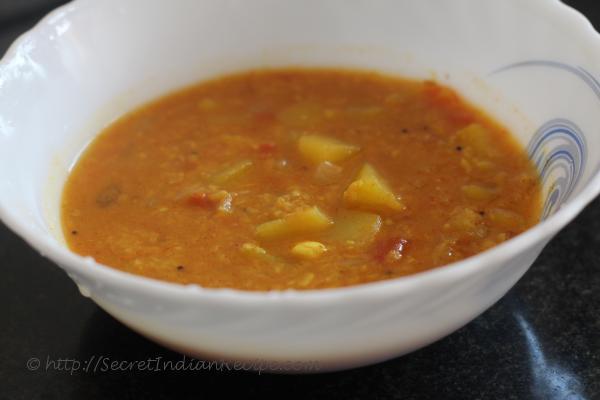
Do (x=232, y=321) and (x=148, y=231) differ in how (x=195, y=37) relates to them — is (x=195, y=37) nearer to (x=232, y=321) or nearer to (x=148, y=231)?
(x=148, y=231)

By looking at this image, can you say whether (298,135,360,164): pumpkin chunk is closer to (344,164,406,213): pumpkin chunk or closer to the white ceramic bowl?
(344,164,406,213): pumpkin chunk

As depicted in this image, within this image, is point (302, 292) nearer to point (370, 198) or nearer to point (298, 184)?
point (370, 198)

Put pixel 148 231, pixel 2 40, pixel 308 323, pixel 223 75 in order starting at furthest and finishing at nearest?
1. pixel 2 40
2. pixel 223 75
3. pixel 148 231
4. pixel 308 323

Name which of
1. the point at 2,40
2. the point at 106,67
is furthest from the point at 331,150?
the point at 2,40

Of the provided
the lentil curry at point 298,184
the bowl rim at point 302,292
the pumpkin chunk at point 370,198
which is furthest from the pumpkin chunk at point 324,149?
the bowl rim at point 302,292

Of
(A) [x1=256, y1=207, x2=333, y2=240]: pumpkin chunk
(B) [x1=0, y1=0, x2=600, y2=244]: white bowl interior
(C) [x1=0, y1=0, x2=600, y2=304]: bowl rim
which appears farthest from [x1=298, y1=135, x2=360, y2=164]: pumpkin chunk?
(C) [x1=0, y1=0, x2=600, y2=304]: bowl rim

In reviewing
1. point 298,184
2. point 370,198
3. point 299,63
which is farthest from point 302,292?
point 299,63
